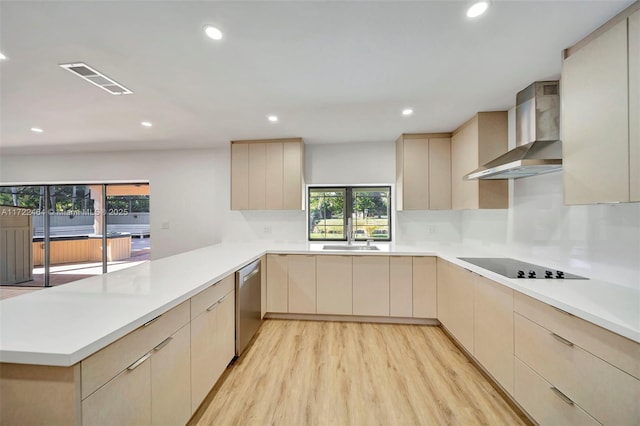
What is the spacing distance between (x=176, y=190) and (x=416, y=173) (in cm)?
355

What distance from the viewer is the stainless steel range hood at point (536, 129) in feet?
5.73

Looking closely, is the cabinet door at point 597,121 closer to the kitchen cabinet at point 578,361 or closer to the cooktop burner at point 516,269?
the cooktop burner at point 516,269

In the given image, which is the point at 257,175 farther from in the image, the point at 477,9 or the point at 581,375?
the point at 581,375

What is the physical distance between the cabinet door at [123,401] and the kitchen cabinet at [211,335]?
14.2 inches

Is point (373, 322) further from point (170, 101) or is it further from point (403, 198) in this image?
point (170, 101)

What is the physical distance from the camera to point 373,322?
2.86 m

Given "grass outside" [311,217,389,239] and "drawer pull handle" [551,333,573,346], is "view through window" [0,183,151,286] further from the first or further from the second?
"drawer pull handle" [551,333,573,346]

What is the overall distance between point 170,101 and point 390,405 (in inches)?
119

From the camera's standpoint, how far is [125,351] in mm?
972

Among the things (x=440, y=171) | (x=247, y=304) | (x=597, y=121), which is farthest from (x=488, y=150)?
(x=247, y=304)

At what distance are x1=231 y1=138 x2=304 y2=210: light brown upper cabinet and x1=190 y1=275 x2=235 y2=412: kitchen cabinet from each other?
1.49 metres

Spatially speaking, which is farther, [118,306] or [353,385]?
[353,385]

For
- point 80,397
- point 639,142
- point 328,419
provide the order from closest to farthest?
1. point 80,397
2. point 639,142
3. point 328,419

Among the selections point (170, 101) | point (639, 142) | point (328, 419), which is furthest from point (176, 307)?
point (639, 142)
